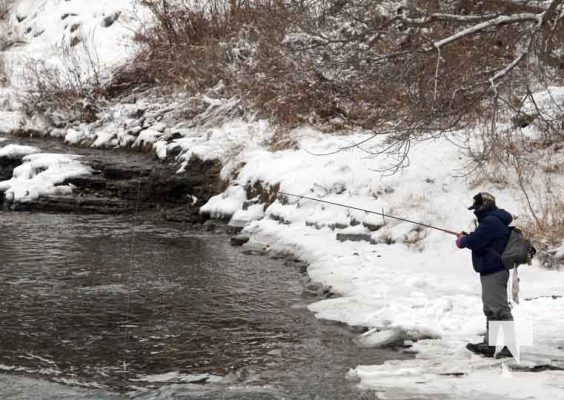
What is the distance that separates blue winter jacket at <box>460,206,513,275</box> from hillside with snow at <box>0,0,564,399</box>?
70 centimetres

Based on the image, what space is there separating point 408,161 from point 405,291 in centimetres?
302

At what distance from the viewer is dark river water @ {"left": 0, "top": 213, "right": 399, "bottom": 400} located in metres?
5.44

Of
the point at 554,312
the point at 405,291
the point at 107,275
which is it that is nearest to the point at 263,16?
the point at 107,275

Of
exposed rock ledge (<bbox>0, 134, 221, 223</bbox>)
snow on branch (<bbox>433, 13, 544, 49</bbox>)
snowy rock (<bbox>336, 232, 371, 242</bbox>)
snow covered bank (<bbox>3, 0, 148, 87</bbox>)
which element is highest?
snow covered bank (<bbox>3, 0, 148, 87</bbox>)

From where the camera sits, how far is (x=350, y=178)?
423 inches

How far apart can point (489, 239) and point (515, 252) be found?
22cm

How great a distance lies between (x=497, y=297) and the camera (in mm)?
5863

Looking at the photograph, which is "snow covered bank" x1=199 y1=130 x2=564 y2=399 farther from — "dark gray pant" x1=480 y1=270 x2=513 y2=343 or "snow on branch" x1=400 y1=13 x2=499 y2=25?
"snow on branch" x1=400 y1=13 x2=499 y2=25

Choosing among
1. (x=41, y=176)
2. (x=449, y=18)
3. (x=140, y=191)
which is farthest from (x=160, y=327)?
(x=41, y=176)

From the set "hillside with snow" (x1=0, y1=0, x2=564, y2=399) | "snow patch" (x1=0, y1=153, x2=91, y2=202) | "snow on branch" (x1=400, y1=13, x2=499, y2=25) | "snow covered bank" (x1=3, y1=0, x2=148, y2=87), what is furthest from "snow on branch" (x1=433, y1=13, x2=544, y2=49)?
"snow covered bank" (x1=3, y1=0, x2=148, y2=87)

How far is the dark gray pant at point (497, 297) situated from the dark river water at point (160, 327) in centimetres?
86

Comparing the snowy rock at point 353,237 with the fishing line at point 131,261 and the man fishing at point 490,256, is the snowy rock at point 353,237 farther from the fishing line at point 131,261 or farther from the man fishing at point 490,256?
the man fishing at point 490,256

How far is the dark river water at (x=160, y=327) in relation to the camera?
5438 mm

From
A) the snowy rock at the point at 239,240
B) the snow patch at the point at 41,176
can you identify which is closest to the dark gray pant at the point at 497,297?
the snowy rock at the point at 239,240
